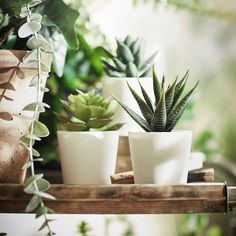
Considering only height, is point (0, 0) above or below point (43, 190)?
above

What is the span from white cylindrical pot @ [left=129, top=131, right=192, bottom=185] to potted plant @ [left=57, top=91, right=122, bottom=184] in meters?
0.08

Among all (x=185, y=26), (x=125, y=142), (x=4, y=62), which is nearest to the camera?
(x=4, y=62)

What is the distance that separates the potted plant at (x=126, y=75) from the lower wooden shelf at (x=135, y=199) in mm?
245

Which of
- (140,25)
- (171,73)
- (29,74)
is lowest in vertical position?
(171,73)

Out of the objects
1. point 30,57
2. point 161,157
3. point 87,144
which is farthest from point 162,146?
point 30,57

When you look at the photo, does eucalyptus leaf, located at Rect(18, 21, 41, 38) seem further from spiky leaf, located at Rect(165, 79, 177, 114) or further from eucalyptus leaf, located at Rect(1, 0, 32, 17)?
spiky leaf, located at Rect(165, 79, 177, 114)

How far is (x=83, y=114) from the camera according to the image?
3.09ft

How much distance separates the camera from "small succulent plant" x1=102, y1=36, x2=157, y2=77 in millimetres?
1073

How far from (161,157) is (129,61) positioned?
0.98 ft

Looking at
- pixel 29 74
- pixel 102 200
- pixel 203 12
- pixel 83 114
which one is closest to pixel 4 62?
pixel 29 74

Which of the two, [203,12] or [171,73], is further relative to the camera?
[171,73]

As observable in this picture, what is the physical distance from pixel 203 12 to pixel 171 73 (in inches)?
11.9

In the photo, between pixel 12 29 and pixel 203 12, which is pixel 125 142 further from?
pixel 203 12

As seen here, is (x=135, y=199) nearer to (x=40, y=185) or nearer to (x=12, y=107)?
(x=40, y=185)
